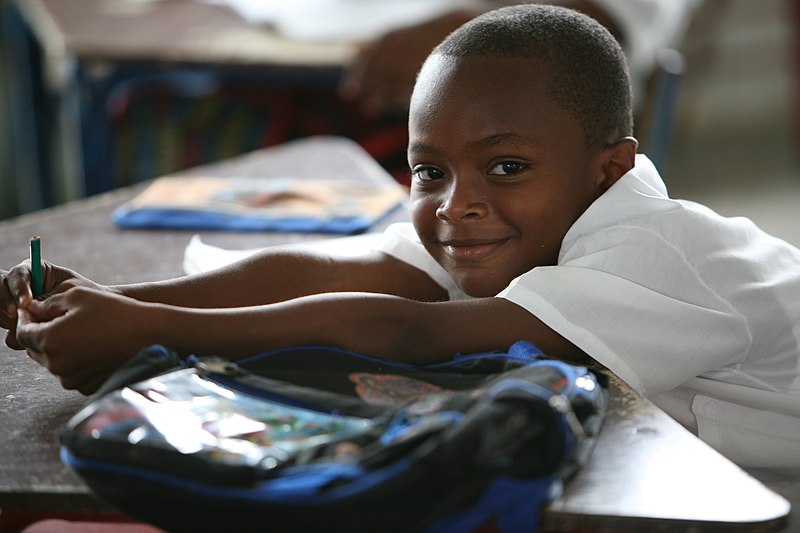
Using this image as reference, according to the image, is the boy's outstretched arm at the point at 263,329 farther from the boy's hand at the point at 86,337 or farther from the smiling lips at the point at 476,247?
the smiling lips at the point at 476,247

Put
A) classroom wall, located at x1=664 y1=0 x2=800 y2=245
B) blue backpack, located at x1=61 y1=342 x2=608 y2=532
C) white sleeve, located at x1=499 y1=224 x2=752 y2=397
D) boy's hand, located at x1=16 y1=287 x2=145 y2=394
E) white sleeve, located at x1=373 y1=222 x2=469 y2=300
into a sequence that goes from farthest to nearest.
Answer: classroom wall, located at x1=664 y1=0 x2=800 y2=245
white sleeve, located at x1=373 y1=222 x2=469 y2=300
white sleeve, located at x1=499 y1=224 x2=752 y2=397
boy's hand, located at x1=16 y1=287 x2=145 y2=394
blue backpack, located at x1=61 y1=342 x2=608 y2=532

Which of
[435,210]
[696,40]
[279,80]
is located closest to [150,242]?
[435,210]

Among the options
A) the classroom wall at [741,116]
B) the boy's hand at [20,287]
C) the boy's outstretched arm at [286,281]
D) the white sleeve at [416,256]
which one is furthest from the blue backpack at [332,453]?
the classroom wall at [741,116]

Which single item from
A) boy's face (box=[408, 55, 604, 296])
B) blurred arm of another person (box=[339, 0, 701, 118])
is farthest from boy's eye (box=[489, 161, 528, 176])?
blurred arm of another person (box=[339, 0, 701, 118])

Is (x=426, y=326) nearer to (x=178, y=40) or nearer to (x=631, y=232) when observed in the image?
(x=631, y=232)

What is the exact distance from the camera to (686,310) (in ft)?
3.39

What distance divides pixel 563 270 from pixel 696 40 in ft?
→ 11.6

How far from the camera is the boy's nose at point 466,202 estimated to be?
1116 mm

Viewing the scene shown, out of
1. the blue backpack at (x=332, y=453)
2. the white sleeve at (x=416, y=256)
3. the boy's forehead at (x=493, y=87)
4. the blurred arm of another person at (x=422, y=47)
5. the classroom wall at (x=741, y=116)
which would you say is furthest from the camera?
the classroom wall at (x=741, y=116)

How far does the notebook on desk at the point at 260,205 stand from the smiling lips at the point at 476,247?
56 cm

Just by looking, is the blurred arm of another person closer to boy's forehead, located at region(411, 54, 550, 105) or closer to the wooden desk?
the wooden desk

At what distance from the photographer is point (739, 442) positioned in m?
1.10

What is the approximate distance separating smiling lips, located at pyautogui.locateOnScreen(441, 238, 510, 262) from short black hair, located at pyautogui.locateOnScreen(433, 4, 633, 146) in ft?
0.48

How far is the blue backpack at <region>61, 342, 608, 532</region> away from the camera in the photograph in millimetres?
688
